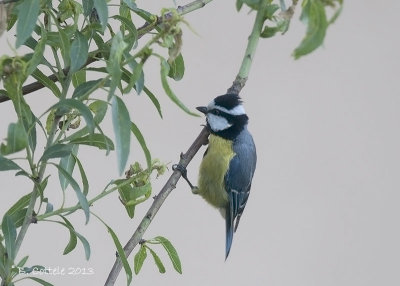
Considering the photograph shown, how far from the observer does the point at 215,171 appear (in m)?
2.41

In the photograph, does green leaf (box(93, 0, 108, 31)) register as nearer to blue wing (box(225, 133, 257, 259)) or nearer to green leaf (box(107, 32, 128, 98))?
green leaf (box(107, 32, 128, 98))

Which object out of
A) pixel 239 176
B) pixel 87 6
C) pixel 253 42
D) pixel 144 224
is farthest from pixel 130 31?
pixel 239 176

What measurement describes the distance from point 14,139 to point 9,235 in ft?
0.83

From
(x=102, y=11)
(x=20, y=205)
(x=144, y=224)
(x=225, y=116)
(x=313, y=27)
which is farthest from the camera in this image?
(x=225, y=116)

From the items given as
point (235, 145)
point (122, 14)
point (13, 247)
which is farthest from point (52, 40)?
point (235, 145)

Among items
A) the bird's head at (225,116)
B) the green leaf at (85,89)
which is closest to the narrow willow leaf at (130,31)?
the green leaf at (85,89)

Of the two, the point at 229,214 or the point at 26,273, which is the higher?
the point at 229,214

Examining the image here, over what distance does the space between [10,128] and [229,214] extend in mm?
1687

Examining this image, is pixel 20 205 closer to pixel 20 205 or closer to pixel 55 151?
pixel 20 205

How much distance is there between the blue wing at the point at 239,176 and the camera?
92.6 inches

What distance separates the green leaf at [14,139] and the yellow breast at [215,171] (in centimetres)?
156

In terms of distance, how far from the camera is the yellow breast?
236 cm

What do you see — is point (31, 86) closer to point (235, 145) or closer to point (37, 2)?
point (37, 2)

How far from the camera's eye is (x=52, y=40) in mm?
1040
